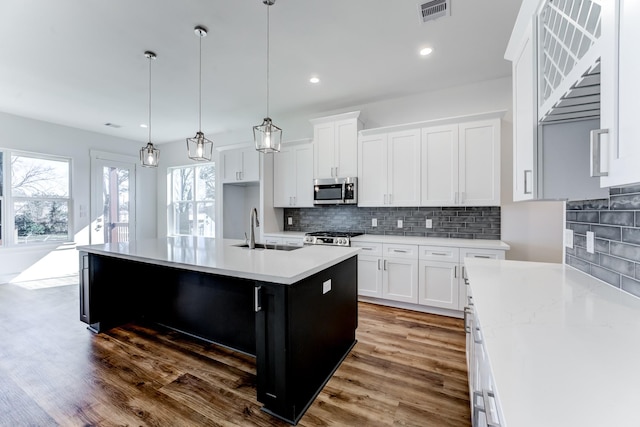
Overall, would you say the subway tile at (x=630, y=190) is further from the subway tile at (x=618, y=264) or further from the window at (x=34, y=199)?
the window at (x=34, y=199)

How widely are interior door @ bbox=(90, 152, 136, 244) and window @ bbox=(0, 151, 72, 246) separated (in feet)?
1.38

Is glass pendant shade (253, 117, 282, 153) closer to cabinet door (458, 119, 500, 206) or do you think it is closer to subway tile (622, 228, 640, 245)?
subway tile (622, 228, 640, 245)

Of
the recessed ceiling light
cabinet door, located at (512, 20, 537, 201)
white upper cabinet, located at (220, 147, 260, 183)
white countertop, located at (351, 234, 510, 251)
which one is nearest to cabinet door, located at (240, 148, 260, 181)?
white upper cabinet, located at (220, 147, 260, 183)

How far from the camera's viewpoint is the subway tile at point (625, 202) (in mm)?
1178

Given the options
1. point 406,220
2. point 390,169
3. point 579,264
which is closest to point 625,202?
point 579,264

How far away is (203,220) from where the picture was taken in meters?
6.12

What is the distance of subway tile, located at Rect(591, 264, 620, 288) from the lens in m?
1.31

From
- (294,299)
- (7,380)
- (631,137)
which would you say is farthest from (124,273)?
(631,137)

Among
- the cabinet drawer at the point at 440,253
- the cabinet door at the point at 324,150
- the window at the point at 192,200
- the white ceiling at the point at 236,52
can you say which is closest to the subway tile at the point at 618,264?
the cabinet drawer at the point at 440,253

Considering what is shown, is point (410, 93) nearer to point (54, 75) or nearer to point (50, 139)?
point (54, 75)

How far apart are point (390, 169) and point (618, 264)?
264 cm

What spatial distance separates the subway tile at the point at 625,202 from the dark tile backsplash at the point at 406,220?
2.28 m

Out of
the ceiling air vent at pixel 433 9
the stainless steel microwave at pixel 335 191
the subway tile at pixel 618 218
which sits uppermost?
the ceiling air vent at pixel 433 9

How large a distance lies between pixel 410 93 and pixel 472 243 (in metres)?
2.19
